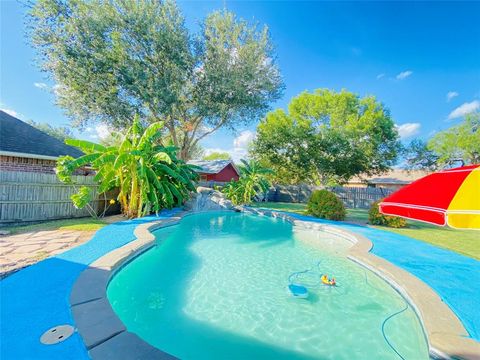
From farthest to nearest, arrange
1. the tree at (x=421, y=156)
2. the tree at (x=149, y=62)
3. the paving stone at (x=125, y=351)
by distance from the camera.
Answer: the tree at (x=421, y=156) → the tree at (x=149, y=62) → the paving stone at (x=125, y=351)

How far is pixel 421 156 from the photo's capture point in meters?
31.8

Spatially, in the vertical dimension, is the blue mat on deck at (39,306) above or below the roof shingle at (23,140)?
below

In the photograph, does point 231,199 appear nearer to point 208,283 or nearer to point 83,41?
point 208,283

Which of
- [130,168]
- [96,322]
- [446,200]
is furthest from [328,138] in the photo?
[96,322]

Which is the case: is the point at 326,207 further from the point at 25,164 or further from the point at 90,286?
the point at 25,164

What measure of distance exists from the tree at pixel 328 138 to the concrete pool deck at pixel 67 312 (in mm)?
20710

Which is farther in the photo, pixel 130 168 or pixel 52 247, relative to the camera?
pixel 130 168

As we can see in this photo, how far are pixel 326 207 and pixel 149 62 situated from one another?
1521cm

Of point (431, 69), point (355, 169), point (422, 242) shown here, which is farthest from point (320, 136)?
point (422, 242)

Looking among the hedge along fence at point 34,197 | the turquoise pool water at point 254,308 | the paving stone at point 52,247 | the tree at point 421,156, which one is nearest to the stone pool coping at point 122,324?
the turquoise pool water at point 254,308

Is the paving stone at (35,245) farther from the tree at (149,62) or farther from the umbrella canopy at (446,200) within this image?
the tree at (149,62)

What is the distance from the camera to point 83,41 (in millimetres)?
13258

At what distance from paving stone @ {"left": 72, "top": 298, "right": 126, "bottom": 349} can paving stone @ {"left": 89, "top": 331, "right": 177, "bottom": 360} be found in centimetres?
10

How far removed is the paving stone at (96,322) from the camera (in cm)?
235
